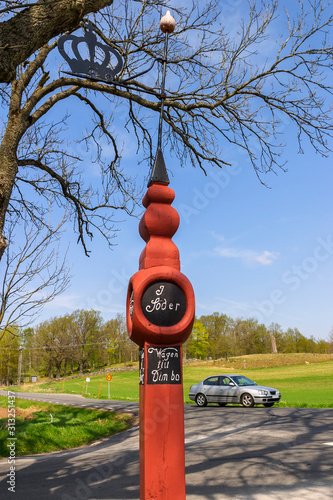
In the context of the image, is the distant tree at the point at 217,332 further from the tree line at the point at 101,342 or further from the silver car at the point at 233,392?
the silver car at the point at 233,392

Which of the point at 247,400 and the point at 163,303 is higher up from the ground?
the point at 163,303

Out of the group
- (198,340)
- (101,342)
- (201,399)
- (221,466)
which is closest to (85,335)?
(101,342)

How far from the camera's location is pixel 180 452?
3.59 meters

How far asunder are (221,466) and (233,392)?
10.4 metres

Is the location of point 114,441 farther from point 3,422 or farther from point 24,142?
point 24,142

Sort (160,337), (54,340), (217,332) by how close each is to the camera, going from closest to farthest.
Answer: (160,337)
(54,340)
(217,332)

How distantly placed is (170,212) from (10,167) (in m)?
3.05

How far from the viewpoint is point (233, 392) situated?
17.0 meters

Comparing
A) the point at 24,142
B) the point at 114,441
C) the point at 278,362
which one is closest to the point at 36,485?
the point at 114,441

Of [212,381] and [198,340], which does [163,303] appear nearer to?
[212,381]

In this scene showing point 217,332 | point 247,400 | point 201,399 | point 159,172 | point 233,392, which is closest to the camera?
point 159,172

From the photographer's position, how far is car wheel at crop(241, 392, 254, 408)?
53.8ft

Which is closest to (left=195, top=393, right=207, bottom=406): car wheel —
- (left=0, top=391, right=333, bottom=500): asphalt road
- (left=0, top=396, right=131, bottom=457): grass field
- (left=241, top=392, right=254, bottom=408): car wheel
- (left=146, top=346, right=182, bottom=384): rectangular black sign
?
(left=241, top=392, right=254, bottom=408): car wheel

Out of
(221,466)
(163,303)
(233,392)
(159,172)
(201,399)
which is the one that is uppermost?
(159,172)
